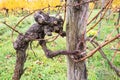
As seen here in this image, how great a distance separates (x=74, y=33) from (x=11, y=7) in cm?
2697

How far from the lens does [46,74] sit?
4.69 meters

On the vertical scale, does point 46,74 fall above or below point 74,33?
below

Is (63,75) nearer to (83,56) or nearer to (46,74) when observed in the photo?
(46,74)

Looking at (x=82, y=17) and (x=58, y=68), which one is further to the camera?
(x=58, y=68)

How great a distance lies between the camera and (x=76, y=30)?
1.21 m

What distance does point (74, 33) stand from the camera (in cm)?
122

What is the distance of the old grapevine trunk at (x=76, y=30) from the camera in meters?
1.20

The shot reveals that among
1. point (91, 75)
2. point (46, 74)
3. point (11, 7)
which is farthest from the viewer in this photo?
point (11, 7)

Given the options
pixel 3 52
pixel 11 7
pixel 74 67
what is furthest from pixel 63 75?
pixel 11 7

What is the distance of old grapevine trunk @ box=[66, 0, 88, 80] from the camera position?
Result: 1197 mm

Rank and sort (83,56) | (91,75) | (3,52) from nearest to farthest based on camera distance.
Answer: (83,56), (91,75), (3,52)

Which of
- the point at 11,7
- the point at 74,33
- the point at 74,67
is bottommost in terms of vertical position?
the point at 74,67

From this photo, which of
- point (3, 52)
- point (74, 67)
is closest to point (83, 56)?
point (74, 67)

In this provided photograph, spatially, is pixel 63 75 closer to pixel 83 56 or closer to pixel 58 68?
pixel 58 68
